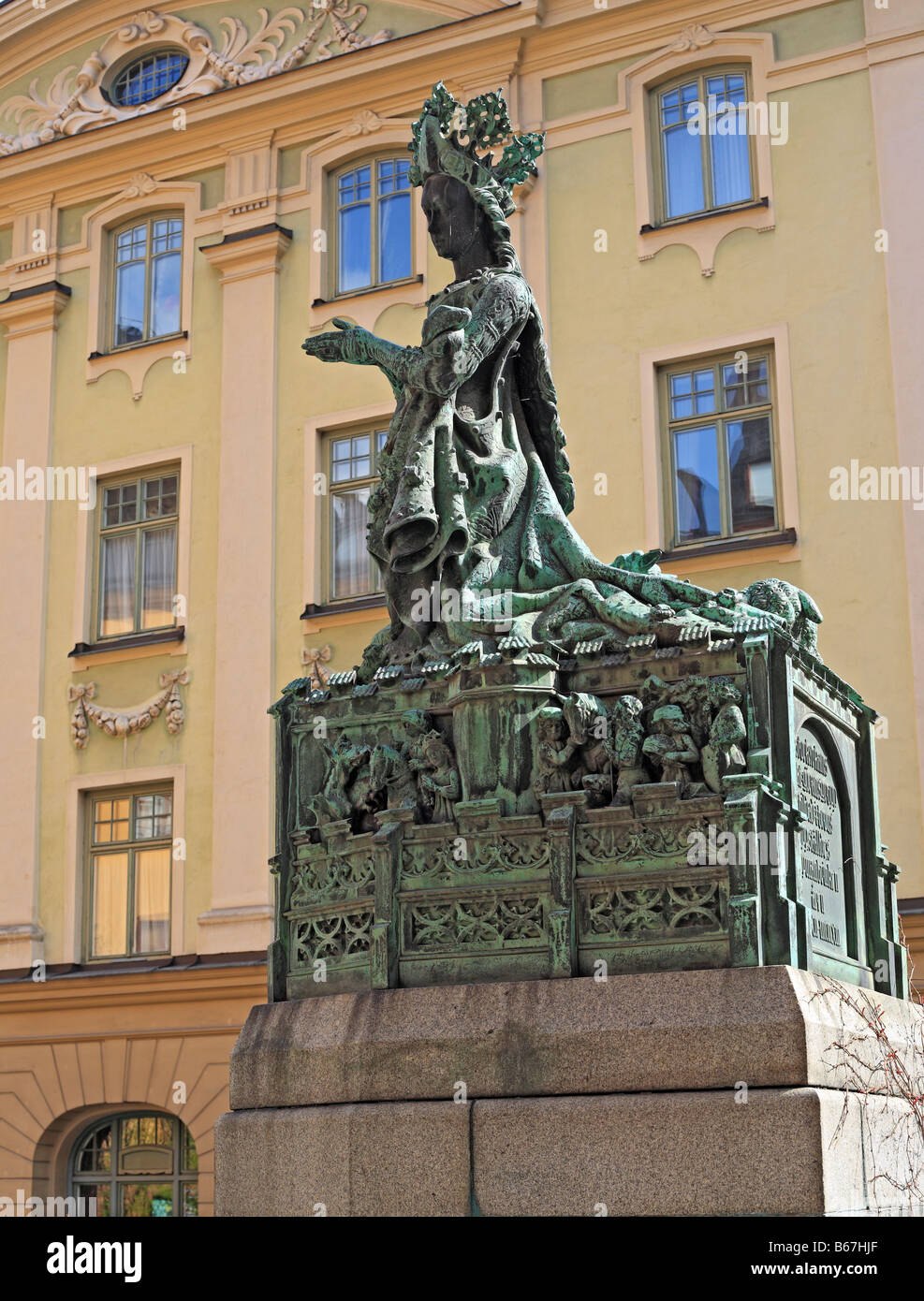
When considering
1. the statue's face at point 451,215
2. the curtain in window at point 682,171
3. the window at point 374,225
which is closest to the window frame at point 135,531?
the window at point 374,225

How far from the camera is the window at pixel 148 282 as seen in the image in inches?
816

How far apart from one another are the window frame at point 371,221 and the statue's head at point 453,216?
11.9 metres

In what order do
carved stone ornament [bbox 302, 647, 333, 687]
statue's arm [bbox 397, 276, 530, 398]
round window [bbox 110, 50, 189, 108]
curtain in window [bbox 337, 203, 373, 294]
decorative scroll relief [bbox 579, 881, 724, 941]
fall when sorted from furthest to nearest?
1. round window [bbox 110, 50, 189, 108]
2. curtain in window [bbox 337, 203, 373, 294]
3. carved stone ornament [bbox 302, 647, 333, 687]
4. statue's arm [bbox 397, 276, 530, 398]
5. decorative scroll relief [bbox 579, 881, 724, 941]

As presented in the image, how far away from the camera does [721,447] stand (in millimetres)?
17047

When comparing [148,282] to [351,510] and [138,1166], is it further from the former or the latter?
[138,1166]

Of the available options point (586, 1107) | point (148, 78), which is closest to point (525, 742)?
point (586, 1107)

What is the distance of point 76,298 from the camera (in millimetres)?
21281

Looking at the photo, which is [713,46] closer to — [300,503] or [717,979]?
[300,503]

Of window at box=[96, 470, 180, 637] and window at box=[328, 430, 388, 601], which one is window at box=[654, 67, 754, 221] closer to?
window at box=[328, 430, 388, 601]

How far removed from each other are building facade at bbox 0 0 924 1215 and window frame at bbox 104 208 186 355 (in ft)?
0.14

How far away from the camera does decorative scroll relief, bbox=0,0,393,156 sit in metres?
20.5

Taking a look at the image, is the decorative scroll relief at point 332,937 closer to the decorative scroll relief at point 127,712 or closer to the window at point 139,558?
the decorative scroll relief at point 127,712

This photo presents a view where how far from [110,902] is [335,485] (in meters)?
4.96

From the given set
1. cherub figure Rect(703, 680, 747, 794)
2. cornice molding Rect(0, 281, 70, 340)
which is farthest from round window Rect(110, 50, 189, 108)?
cherub figure Rect(703, 680, 747, 794)
